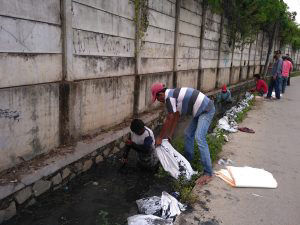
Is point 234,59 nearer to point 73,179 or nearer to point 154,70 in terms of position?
point 154,70

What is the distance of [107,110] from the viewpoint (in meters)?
6.11

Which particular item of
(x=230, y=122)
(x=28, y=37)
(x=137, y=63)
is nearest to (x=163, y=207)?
(x=28, y=37)

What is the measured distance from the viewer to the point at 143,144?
521cm

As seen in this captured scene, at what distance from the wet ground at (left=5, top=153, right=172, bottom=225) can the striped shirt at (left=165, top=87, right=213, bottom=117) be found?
1.23 meters

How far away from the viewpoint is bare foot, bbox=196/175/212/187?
15.1 feet

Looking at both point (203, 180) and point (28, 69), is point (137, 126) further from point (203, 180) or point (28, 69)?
point (28, 69)

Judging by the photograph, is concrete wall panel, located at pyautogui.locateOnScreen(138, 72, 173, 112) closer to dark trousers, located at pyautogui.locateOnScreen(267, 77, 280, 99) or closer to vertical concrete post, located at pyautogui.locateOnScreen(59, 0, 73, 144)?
vertical concrete post, located at pyautogui.locateOnScreen(59, 0, 73, 144)

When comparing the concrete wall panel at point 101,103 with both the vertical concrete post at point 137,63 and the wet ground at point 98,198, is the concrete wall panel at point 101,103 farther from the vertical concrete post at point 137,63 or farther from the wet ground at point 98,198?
the wet ground at point 98,198

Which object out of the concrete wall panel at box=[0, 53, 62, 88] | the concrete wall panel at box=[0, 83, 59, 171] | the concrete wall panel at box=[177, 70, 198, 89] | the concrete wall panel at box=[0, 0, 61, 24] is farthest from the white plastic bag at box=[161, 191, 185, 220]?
the concrete wall panel at box=[177, 70, 198, 89]

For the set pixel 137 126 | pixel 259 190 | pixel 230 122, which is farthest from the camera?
pixel 230 122

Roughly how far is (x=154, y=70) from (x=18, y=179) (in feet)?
16.1

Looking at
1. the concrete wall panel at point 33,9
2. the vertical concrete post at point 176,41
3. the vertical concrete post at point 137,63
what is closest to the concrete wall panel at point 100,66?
the vertical concrete post at point 137,63

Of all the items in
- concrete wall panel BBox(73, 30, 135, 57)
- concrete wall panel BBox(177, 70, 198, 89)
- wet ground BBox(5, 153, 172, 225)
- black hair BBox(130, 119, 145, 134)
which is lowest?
wet ground BBox(5, 153, 172, 225)

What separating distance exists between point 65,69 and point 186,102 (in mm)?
1924
